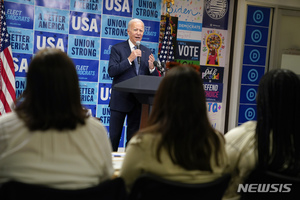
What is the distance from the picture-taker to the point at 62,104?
4.21ft

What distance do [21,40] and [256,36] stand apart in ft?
13.0

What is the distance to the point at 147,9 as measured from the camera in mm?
5270

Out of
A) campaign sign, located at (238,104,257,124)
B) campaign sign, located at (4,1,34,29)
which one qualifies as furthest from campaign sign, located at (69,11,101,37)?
campaign sign, located at (238,104,257,124)

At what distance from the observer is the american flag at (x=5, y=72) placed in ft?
14.2

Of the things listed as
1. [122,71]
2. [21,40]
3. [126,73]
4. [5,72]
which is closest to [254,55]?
[126,73]

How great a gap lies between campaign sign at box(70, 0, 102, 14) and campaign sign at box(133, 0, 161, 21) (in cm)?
55

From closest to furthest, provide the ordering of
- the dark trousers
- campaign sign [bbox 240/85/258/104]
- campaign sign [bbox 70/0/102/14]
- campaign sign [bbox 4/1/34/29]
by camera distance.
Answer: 1. the dark trousers
2. campaign sign [bbox 4/1/34/29]
3. campaign sign [bbox 70/0/102/14]
4. campaign sign [bbox 240/85/258/104]

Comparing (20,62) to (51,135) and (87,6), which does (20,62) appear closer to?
(87,6)

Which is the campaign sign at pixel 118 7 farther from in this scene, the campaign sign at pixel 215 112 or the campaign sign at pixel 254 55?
the campaign sign at pixel 254 55

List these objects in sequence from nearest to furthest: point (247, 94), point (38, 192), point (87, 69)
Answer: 1. point (38, 192)
2. point (87, 69)
3. point (247, 94)

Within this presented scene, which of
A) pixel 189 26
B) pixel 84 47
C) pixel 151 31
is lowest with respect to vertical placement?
pixel 84 47

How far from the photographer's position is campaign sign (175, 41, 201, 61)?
5549 millimetres

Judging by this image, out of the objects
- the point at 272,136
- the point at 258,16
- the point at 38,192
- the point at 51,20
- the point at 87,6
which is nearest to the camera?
the point at 38,192

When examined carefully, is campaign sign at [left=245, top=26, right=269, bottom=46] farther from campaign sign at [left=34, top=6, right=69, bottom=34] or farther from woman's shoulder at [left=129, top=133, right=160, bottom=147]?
woman's shoulder at [left=129, top=133, right=160, bottom=147]
